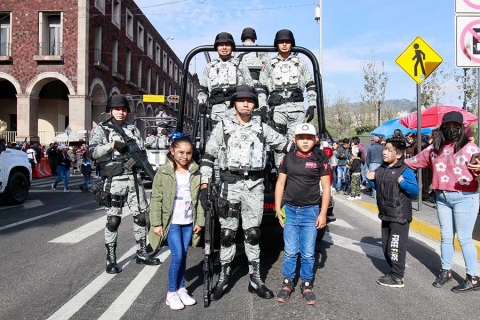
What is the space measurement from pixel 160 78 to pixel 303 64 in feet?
143

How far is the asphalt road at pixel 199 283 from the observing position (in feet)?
12.3

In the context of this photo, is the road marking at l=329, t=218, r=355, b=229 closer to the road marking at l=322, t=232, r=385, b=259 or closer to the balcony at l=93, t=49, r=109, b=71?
the road marking at l=322, t=232, r=385, b=259

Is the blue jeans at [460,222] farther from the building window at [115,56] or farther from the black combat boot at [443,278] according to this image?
the building window at [115,56]

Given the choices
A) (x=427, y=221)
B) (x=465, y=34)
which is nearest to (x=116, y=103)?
(x=465, y=34)

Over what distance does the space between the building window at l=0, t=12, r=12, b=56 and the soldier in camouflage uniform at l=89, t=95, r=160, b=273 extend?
25.6 meters

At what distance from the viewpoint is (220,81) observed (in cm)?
577

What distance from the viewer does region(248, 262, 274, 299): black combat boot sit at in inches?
161

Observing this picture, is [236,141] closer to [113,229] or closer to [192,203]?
[192,203]

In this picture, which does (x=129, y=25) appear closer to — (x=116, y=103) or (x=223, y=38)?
(x=223, y=38)

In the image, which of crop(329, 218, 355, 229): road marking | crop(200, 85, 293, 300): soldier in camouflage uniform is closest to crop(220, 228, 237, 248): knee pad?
crop(200, 85, 293, 300): soldier in camouflage uniform

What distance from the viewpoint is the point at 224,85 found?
5.79 m

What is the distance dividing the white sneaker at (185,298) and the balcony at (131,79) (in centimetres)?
3284

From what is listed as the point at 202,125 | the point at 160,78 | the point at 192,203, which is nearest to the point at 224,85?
the point at 202,125

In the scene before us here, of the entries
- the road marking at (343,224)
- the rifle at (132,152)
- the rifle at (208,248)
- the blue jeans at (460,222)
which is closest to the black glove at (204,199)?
the rifle at (208,248)
